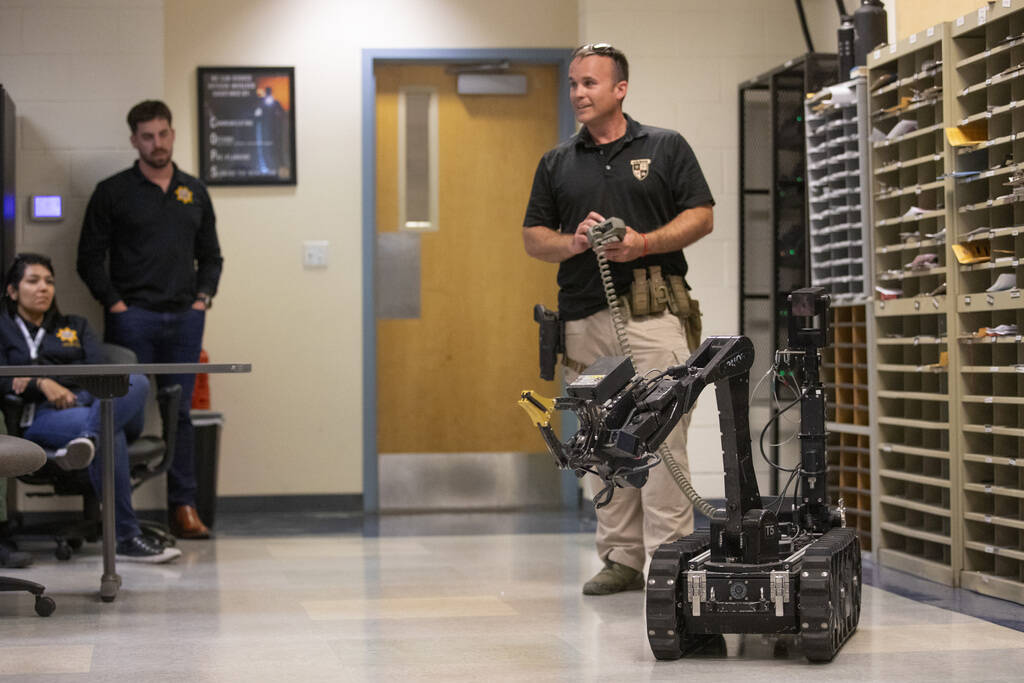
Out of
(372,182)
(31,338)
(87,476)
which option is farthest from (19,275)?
(372,182)

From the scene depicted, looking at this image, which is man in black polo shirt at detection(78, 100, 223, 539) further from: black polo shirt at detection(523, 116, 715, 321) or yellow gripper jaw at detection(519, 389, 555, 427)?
yellow gripper jaw at detection(519, 389, 555, 427)

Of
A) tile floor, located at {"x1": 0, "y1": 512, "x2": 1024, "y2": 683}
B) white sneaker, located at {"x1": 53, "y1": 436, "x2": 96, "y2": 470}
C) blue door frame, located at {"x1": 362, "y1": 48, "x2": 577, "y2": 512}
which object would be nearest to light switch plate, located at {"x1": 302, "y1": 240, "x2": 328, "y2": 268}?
blue door frame, located at {"x1": 362, "y1": 48, "x2": 577, "y2": 512}

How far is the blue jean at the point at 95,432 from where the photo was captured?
5105 millimetres

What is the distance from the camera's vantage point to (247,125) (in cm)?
679

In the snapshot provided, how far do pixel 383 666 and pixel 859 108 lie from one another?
291 centimetres

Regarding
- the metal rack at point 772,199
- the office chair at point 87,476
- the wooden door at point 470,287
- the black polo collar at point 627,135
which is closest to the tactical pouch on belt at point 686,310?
the black polo collar at point 627,135

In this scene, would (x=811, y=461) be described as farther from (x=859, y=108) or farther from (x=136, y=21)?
(x=136, y=21)

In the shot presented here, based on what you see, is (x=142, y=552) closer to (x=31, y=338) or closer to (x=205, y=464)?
(x=31, y=338)

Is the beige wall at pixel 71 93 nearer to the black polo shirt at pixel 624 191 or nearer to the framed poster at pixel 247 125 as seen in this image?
the framed poster at pixel 247 125

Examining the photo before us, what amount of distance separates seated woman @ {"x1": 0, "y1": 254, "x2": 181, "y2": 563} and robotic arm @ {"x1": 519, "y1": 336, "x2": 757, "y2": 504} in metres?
2.54

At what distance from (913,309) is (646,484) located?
1.24 meters

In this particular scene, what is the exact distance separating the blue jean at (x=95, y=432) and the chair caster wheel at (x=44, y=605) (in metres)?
1.03

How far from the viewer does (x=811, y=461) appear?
3.71 meters

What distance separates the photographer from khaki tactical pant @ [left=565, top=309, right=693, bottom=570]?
418cm
